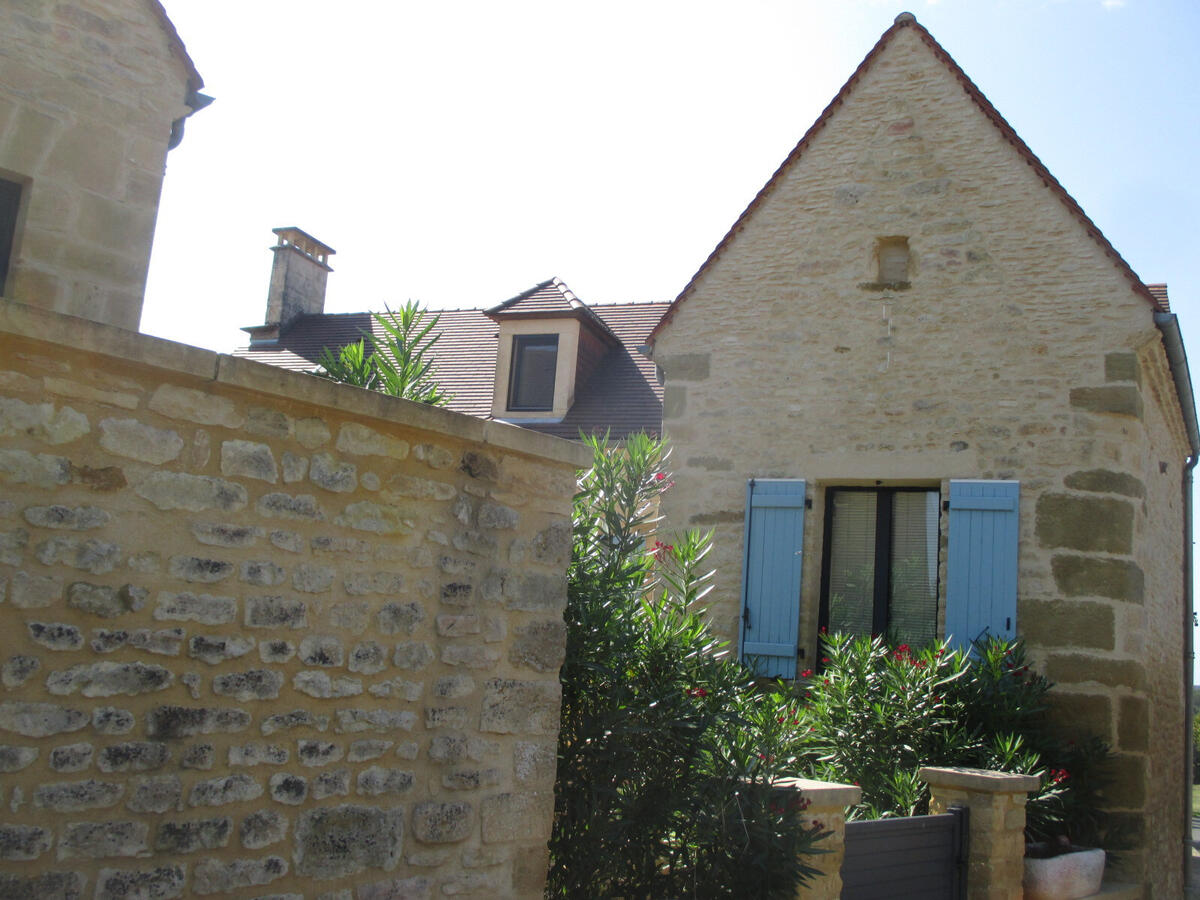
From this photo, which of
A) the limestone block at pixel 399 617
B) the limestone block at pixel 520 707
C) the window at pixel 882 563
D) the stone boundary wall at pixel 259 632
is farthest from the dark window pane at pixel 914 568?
the limestone block at pixel 399 617

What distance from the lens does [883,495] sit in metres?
7.67

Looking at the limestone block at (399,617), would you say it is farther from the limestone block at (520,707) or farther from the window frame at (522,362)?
the window frame at (522,362)

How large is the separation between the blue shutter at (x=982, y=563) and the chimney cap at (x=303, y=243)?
11539mm

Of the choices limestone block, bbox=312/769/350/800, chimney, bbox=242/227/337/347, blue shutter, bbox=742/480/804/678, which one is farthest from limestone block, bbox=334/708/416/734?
chimney, bbox=242/227/337/347

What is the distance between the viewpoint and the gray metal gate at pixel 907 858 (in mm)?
4699

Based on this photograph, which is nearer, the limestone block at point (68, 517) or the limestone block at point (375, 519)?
the limestone block at point (68, 517)

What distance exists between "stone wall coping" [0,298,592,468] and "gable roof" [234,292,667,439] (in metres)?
6.39

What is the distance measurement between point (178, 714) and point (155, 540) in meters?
0.47

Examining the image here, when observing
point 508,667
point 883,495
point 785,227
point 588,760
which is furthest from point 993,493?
point 508,667

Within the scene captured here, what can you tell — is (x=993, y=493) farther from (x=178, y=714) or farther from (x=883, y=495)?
(x=178, y=714)

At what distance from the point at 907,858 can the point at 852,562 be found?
9.55 feet

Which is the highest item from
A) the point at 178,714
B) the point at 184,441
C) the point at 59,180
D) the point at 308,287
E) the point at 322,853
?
the point at 308,287

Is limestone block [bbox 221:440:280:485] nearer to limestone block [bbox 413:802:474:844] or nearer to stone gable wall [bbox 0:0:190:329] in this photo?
limestone block [bbox 413:802:474:844]

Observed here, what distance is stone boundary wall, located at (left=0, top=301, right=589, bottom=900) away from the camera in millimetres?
2652
